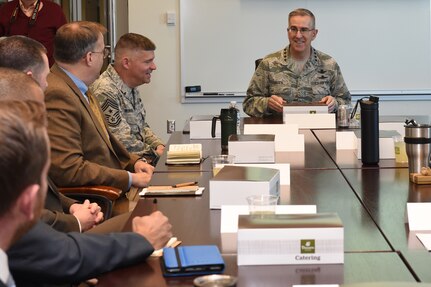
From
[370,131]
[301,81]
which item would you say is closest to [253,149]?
[370,131]

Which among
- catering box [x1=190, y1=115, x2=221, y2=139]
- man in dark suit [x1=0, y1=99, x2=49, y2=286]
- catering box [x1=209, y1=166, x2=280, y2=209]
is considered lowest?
catering box [x1=209, y1=166, x2=280, y2=209]

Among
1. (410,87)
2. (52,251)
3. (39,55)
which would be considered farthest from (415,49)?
(52,251)

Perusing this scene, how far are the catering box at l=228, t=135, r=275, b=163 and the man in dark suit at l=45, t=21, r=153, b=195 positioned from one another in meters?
0.73

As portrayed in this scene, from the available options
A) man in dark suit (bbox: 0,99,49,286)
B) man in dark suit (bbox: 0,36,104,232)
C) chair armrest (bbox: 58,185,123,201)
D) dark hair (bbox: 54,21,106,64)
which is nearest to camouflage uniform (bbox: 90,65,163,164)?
dark hair (bbox: 54,21,106,64)

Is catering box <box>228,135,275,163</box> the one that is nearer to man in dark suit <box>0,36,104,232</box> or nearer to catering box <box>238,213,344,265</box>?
man in dark suit <box>0,36,104,232</box>

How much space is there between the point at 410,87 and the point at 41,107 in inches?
258

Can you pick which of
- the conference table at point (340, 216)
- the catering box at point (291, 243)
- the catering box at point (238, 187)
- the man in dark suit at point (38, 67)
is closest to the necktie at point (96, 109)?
the conference table at point (340, 216)

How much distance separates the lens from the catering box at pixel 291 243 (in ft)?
6.72

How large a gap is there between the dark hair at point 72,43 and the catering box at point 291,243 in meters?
2.39

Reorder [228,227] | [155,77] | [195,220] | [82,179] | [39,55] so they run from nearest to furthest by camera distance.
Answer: [228,227] → [195,220] → [39,55] → [82,179] → [155,77]

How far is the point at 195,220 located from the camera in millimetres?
2605

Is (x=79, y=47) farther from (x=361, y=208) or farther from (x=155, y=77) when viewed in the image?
(x=155, y=77)

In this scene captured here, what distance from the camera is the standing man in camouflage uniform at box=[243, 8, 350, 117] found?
5.72 metres

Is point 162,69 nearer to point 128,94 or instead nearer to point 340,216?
point 128,94
